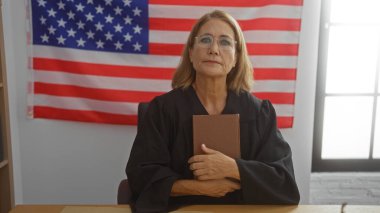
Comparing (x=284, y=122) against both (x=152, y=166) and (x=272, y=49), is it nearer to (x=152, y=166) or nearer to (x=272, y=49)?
(x=272, y=49)

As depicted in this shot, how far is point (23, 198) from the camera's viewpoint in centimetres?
232

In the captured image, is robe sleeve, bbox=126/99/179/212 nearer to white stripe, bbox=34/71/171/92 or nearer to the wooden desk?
the wooden desk

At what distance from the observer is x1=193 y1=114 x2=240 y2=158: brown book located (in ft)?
3.44

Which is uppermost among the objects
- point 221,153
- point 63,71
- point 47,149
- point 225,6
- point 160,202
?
point 225,6

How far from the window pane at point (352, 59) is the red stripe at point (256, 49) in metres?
0.52

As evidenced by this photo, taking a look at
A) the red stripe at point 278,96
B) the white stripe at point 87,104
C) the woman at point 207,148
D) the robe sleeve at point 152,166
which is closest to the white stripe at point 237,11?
the red stripe at point 278,96

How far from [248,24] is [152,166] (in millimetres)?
1196

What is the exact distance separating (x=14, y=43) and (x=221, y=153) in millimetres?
1573

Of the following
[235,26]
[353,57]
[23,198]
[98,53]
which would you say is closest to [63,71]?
[98,53]

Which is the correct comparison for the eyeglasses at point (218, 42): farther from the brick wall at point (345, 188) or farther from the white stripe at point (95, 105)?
the brick wall at point (345, 188)

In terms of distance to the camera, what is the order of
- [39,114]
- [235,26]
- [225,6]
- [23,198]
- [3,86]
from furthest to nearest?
[23,198] < [39,114] < [225,6] < [3,86] < [235,26]

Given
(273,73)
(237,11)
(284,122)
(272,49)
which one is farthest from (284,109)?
(237,11)

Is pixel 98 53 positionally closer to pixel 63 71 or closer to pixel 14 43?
pixel 63 71

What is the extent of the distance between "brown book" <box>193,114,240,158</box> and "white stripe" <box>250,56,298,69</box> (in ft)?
3.45
